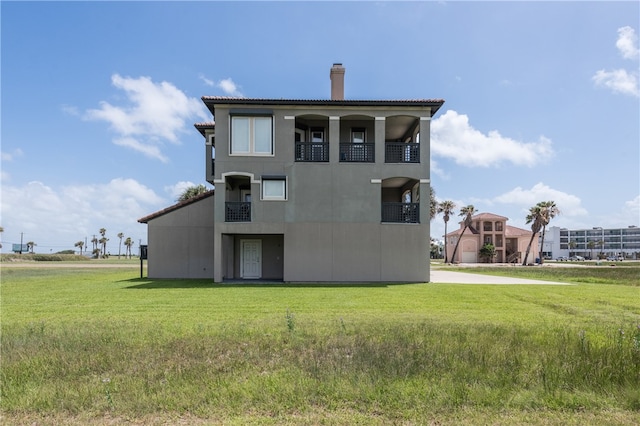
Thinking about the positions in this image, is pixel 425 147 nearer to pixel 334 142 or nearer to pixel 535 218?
pixel 334 142

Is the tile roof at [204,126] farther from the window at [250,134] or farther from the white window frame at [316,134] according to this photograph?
the white window frame at [316,134]

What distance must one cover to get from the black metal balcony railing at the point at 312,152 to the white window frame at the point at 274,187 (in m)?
1.56

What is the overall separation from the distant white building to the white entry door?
135m

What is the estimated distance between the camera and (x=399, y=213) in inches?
755

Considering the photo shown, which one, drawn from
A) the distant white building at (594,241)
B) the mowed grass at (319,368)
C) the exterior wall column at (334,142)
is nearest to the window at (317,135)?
the exterior wall column at (334,142)

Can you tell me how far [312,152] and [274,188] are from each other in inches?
111

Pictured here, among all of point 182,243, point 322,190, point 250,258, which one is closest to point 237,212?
point 250,258

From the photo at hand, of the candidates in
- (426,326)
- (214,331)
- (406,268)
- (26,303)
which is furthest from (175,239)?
(426,326)

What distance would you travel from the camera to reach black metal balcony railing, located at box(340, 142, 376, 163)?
62.6ft

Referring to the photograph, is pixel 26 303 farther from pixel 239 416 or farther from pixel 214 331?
pixel 239 416

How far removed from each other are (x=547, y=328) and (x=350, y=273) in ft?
37.5

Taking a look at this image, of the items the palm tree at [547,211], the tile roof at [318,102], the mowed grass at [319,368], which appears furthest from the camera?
the palm tree at [547,211]

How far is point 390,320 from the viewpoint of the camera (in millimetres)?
8586

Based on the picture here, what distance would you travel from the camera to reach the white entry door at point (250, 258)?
20875mm
